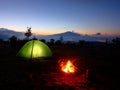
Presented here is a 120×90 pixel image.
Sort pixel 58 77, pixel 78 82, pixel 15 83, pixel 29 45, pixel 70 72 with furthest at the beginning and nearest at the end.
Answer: pixel 29 45 → pixel 70 72 → pixel 58 77 → pixel 78 82 → pixel 15 83

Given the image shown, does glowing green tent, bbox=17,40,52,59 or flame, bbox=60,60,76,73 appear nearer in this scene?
flame, bbox=60,60,76,73

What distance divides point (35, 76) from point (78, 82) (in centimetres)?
240

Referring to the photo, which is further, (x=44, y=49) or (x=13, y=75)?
(x=44, y=49)

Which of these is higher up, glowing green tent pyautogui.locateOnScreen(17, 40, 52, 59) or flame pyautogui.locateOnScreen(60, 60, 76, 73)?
glowing green tent pyautogui.locateOnScreen(17, 40, 52, 59)

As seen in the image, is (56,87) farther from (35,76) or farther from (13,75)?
(13,75)

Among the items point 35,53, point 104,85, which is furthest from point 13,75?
point 35,53

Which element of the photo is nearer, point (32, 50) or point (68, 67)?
point (68, 67)

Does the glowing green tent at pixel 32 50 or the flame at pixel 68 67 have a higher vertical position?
the glowing green tent at pixel 32 50

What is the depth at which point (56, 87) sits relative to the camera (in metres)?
8.02

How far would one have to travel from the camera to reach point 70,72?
35.3 feet

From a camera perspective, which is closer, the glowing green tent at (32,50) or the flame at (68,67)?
the flame at (68,67)

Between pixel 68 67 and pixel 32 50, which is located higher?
pixel 32 50

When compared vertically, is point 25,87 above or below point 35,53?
below

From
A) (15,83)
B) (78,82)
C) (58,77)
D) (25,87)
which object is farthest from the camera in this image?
(58,77)
